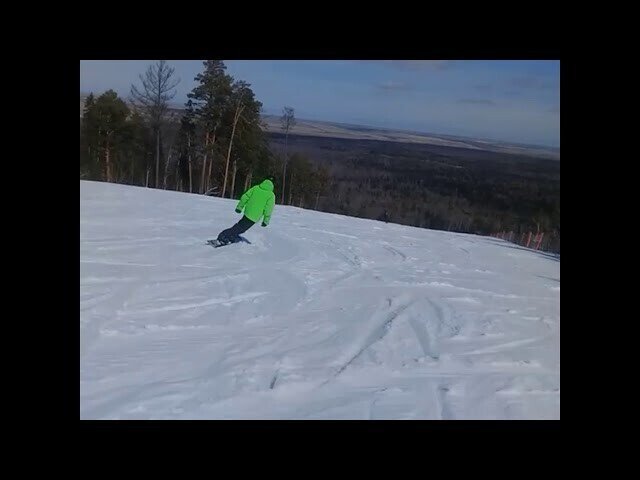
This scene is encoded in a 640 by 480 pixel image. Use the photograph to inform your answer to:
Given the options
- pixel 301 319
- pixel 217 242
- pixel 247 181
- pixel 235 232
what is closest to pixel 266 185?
pixel 247 181

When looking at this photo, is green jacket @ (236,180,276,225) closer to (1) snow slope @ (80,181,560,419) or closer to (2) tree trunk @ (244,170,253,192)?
(2) tree trunk @ (244,170,253,192)

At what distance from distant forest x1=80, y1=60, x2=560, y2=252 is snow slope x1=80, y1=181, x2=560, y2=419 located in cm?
15

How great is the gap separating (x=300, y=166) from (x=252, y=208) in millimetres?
417

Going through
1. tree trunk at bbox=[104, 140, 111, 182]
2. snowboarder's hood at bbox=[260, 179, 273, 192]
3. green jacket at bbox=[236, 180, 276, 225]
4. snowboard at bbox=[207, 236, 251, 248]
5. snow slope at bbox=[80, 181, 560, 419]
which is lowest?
snow slope at bbox=[80, 181, 560, 419]

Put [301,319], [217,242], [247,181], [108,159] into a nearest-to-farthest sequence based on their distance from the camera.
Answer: [301,319] < [108,159] < [247,181] < [217,242]

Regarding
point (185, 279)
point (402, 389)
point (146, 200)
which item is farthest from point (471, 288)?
point (146, 200)

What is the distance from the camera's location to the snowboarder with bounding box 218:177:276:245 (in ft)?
12.1

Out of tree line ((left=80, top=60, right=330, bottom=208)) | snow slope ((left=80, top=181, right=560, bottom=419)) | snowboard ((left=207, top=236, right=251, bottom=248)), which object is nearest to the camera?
snow slope ((left=80, top=181, right=560, bottom=419))

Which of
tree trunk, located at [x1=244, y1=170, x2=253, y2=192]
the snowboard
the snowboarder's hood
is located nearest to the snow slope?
the snowboard

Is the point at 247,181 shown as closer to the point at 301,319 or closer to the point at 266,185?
the point at 266,185

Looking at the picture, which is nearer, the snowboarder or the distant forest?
the distant forest

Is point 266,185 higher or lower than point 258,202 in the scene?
higher

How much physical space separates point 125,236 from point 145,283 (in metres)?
0.60

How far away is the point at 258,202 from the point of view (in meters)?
3.78
